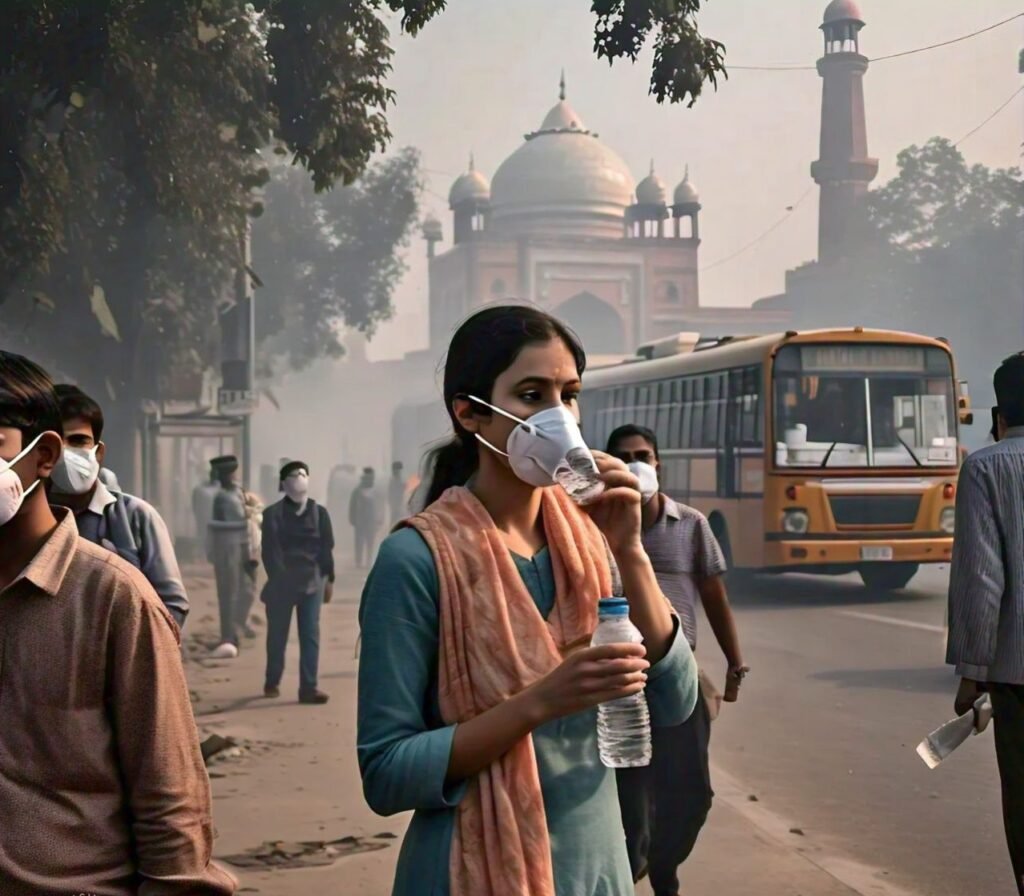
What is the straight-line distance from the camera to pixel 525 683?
7.36 feet

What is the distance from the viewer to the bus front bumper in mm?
14969

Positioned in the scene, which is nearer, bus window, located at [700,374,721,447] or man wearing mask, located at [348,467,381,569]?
bus window, located at [700,374,721,447]

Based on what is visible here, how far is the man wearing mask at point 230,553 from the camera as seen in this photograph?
12297mm

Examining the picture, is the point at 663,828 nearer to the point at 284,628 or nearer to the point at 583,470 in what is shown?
the point at 583,470

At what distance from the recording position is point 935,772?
7.24 meters

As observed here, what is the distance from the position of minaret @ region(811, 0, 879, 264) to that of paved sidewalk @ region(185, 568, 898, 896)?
52.9 metres

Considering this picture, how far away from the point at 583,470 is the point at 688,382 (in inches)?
616

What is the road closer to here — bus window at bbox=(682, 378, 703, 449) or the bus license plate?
the bus license plate

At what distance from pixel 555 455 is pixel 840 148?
63.2 m

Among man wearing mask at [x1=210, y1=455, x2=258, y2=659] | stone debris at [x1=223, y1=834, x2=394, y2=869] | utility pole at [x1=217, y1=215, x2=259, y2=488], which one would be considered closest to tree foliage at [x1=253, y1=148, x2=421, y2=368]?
utility pole at [x1=217, y1=215, x2=259, y2=488]

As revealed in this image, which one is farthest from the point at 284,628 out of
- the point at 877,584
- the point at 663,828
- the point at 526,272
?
the point at 526,272

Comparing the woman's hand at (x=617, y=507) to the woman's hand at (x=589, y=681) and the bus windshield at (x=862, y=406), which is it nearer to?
the woman's hand at (x=589, y=681)

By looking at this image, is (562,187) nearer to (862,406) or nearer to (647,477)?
(862,406)

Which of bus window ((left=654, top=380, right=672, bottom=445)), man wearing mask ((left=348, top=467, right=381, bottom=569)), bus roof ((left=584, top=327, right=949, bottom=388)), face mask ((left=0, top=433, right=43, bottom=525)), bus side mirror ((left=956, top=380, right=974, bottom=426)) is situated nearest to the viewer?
face mask ((left=0, top=433, right=43, bottom=525))
